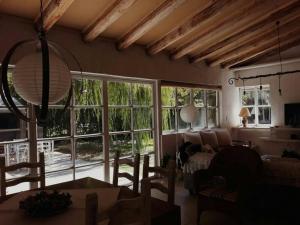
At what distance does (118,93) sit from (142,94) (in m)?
0.58

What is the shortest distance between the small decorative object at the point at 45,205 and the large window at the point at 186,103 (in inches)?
149

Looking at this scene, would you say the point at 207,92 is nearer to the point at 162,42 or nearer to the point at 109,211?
the point at 162,42

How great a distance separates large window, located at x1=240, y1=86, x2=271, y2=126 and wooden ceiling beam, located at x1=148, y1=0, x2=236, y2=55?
10.2 feet

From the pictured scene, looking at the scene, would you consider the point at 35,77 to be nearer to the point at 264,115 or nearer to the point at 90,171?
the point at 90,171

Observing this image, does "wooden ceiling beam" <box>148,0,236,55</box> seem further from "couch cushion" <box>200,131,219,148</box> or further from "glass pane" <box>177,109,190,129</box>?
"couch cushion" <box>200,131,219,148</box>

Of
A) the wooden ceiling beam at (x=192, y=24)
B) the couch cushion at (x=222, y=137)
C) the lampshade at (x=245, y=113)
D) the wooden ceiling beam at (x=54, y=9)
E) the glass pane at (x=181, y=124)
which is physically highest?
the wooden ceiling beam at (x=192, y=24)

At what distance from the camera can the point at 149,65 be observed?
4.98 metres

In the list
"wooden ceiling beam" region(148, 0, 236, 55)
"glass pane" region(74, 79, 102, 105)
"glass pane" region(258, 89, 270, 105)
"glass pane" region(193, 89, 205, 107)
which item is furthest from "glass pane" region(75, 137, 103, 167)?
"glass pane" region(258, 89, 270, 105)

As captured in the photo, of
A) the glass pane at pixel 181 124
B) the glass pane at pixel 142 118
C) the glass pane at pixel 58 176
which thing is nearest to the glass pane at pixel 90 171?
the glass pane at pixel 58 176

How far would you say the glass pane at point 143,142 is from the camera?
4919 millimetres

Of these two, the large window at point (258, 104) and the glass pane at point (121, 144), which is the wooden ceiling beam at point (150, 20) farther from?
the large window at point (258, 104)

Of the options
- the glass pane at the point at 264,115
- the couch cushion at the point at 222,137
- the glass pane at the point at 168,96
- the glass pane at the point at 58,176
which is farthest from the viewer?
the glass pane at the point at 264,115

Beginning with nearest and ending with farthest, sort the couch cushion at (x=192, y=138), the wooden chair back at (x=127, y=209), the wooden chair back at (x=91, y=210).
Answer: the wooden chair back at (x=91, y=210) → the wooden chair back at (x=127, y=209) → the couch cushion at (x=192, y=138)

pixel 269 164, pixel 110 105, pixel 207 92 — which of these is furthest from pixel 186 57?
pixel 269 164
